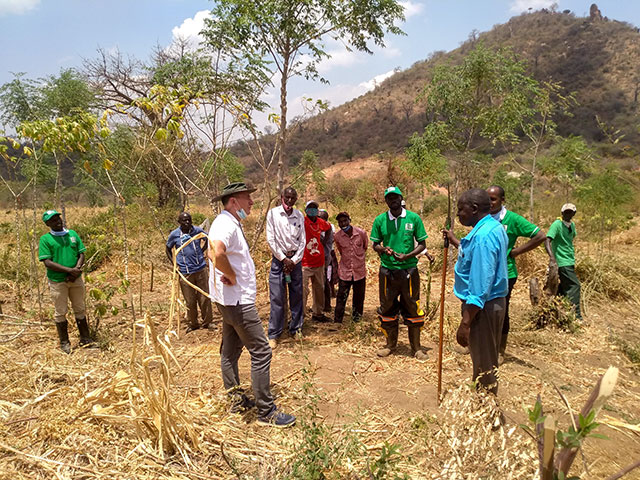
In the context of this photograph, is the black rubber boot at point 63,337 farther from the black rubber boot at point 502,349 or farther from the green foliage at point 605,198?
the green foliage at point 605,198

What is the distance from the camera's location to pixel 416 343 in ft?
14.4

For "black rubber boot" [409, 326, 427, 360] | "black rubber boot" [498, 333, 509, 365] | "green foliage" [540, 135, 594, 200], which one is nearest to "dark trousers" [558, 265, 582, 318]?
"black rubber boot" [498, 333, 509, 365]

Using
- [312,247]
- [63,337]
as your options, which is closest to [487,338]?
[312,247]

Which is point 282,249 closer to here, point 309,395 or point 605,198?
point 309,395

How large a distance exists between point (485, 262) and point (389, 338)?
81.8 inches

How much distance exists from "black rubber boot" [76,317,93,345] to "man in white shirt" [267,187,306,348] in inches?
94.7

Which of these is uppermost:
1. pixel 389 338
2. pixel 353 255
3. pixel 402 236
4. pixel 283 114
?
pixel 283 114

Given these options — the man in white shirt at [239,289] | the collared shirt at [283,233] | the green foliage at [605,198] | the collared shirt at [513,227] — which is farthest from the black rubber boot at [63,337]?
the green foliage at [605,198]

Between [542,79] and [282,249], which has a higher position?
[542,79]

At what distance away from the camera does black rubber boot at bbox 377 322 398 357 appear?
445 cm

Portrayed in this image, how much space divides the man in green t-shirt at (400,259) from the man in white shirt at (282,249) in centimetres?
103

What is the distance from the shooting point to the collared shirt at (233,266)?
2967 millimetres

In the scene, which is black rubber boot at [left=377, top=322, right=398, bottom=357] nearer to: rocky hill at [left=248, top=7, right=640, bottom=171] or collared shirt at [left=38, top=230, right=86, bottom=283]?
collared shirt at [left=38, top=230, right=86, bottom=283]

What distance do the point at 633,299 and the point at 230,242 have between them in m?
6.76
